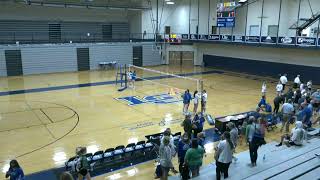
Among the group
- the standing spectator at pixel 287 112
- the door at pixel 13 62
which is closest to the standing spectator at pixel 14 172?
the standing spectator at pixel 287 112

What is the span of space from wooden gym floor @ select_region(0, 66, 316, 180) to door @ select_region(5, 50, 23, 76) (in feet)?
5.22

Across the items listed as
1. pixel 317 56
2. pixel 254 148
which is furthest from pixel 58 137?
pixel 317 56

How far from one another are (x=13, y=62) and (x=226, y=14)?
73.2ft

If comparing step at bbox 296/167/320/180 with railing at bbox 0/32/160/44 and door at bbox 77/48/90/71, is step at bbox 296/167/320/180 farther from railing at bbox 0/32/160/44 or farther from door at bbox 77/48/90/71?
railing at bbox 0/32/160/44

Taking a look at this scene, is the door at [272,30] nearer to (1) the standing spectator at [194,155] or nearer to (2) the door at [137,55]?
(2) the door at [137,55]

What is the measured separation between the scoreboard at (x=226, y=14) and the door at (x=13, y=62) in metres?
21.1

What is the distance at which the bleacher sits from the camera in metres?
8.63

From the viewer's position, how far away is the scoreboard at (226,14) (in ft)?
93.9

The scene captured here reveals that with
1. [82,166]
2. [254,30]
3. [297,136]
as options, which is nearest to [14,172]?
[82,166]

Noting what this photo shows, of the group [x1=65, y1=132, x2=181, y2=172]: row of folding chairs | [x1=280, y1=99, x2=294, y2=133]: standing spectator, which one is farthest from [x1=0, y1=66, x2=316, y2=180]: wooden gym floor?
[x1=280, y1=99, x2=294, y2=133]: standing spectator

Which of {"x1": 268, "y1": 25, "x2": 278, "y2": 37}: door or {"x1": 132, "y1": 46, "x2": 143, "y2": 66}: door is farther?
{"x1": 132, "y1": 46, "x2": 143, "y2": 66}: door

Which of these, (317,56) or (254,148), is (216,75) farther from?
(254,148)

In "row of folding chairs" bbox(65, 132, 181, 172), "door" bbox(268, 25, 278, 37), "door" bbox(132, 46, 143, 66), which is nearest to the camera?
"row of folding chairs" bbox(65, 132, 181, 172)

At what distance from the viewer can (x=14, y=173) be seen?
7.99 m
